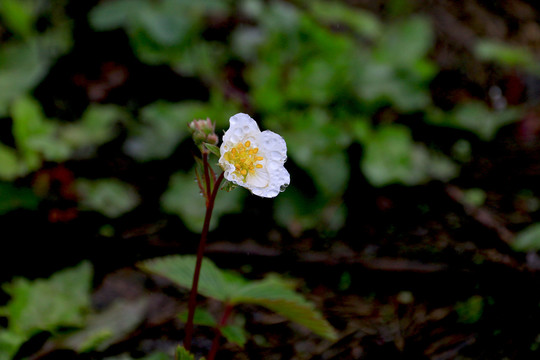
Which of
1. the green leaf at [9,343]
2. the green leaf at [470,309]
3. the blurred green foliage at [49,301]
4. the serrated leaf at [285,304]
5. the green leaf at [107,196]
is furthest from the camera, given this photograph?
the green leaf at [107,196]

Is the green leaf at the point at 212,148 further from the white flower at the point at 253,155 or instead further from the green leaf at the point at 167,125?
the green leaf at the point at 167,125

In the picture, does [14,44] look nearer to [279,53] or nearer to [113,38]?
[113,38]

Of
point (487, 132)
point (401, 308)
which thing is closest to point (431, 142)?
point (487, 132)

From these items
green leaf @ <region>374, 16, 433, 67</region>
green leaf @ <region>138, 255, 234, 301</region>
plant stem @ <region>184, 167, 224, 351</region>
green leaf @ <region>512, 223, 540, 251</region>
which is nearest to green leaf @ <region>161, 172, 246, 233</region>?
green leaf @ <region>138, 255, 234, 301</region>

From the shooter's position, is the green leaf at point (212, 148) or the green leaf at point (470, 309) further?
the green leaf at point (470, 309)

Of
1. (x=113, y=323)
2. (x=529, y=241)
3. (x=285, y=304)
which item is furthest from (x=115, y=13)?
(x=529, y=241)

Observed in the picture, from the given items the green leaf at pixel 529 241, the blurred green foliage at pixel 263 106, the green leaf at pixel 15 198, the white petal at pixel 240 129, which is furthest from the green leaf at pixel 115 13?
the green leaf at pixel 529 241

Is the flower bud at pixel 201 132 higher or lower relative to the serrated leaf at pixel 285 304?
higher
